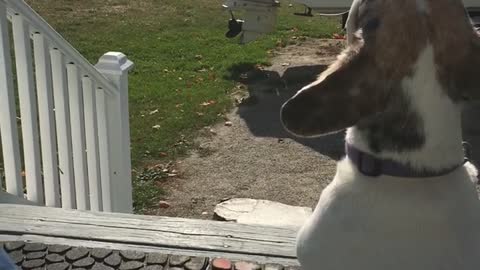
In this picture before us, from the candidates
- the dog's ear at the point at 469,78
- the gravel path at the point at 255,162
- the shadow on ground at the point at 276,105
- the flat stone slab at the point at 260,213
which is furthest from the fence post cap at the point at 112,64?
the dog's ear at the point at 469,78

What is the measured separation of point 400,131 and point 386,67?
194mm

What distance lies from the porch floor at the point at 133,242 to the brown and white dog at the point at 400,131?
154cm

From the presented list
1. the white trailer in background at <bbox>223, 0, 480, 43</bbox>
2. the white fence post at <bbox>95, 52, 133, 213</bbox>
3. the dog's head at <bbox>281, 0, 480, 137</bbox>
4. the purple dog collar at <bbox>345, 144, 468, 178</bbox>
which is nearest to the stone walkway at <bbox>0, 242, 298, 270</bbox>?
the white fence post at <bbox>95, 52, 133, 213</bbox>

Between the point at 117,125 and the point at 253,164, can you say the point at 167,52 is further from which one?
the point at 117,125

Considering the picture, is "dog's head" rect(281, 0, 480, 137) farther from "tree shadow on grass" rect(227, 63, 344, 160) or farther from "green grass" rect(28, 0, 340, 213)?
"tree shadow on grass" rect(227, 63, 344, 160)

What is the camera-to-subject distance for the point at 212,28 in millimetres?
12867

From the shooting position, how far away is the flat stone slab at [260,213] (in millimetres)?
5434

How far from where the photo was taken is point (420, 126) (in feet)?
7.44

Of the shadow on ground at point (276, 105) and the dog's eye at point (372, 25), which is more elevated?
the dog's eye at point (372, 25)

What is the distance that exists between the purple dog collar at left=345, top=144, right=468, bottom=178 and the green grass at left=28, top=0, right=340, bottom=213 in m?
3.98

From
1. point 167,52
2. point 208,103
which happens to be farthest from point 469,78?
point 167,52

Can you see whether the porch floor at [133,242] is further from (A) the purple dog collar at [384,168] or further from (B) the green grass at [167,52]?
(B) the green grass at [167,52]

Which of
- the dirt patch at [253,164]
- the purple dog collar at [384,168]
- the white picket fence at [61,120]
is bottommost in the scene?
the dirt patch at [253,164]

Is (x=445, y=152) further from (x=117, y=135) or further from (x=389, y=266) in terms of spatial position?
(x=117, y=135)
